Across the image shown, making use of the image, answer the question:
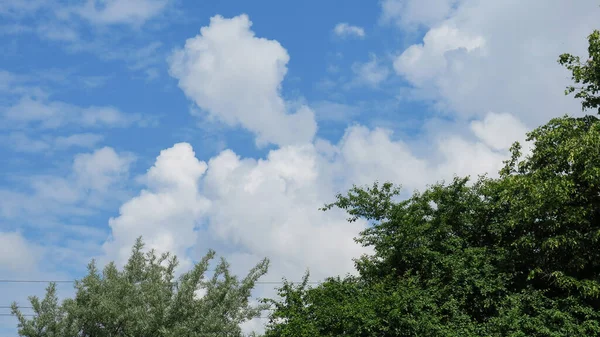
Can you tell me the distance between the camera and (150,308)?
2003 cm

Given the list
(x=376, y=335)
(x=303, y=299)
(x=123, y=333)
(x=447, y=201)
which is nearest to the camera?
(x=123, y=333)

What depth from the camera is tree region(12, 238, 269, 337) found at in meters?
19.0

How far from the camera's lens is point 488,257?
949 inches

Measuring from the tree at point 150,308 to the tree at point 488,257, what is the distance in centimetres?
323

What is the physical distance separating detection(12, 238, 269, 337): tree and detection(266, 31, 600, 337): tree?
3.23 meters

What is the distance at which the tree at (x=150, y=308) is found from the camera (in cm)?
1898

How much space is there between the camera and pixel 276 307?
25234 mm

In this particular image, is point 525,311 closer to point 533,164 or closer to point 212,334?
point 533,164

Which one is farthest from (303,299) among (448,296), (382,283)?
(448,296)

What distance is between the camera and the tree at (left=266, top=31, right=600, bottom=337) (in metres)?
21.3

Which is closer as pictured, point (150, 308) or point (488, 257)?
point (150, 308)

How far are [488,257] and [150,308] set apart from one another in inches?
481

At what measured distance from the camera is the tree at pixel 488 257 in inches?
838

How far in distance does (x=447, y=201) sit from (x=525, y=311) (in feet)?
19.2
